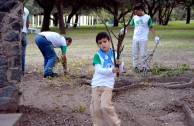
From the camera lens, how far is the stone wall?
6.19m

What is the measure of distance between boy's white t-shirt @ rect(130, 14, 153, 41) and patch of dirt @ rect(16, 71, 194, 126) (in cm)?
149

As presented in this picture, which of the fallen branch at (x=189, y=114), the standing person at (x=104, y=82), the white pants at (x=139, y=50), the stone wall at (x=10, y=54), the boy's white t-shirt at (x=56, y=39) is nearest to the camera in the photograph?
the standing person at (x=104, y=82)

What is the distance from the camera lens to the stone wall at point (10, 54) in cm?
619

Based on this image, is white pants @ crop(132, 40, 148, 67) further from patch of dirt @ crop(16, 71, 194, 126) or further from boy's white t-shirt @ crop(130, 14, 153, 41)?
patch of dirt @ crop(16, 71, 194, 126)

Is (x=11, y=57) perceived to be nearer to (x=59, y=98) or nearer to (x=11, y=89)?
(x=11, y=89)

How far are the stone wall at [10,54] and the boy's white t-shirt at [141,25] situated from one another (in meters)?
4.53

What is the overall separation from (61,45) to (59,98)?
6.87 ft

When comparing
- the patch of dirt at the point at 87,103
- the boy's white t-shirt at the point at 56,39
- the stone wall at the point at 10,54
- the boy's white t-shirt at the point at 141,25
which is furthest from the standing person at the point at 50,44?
Result: the stone wall at the point at 10,54

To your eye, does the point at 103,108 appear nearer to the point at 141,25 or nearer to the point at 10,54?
the point at 10,54

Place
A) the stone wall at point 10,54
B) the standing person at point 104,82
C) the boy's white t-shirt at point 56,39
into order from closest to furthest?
the standing person at point 104,82 < the stone wall at point 10,54 < the boy's white t-shirt at point 56,39

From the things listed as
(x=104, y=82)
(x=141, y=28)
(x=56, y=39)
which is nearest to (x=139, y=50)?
(x=141, y=28)

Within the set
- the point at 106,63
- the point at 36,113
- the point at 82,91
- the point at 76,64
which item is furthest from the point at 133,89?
the point at 76,64

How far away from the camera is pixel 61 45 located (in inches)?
369

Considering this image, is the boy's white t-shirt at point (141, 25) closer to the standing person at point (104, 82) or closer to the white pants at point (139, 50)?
the white pants at point (139, 50)
